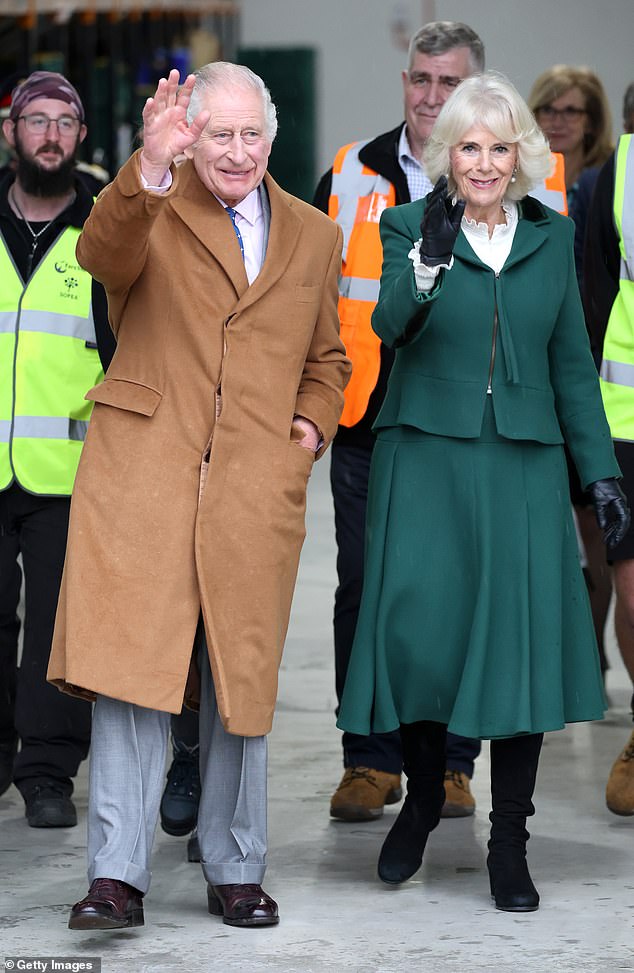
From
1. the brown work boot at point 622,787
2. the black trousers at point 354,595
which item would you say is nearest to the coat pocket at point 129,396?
the black trousers at point 354,595

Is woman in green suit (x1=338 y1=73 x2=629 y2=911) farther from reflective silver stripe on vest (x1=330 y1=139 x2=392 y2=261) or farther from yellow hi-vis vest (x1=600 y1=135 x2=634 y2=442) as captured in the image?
reflective silver stripe on vest (x1=330 y1=139 x2=392 y2=261)

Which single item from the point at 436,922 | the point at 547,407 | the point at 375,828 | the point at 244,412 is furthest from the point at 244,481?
the point at 375,828

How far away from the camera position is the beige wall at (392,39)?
1789 centimetres

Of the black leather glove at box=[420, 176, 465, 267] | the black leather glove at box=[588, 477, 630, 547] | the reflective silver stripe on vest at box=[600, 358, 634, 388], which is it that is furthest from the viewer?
the reflective silver stripe on vest at box=[600, 358, 634, 388]

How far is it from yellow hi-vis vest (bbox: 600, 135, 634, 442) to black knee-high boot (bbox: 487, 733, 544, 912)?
2.92 ft

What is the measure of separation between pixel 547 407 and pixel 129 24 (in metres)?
10.5

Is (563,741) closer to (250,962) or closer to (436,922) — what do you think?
(436,922)

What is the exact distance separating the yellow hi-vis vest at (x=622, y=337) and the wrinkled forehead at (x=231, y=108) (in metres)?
1.18

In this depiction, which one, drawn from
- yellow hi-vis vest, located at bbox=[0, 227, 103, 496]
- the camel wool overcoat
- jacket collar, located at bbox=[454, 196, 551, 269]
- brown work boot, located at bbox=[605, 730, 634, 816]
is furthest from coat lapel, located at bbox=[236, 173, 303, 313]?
brown work boot, located at bbox=[605, 730, 634, 816]

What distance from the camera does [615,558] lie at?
422 centimetres

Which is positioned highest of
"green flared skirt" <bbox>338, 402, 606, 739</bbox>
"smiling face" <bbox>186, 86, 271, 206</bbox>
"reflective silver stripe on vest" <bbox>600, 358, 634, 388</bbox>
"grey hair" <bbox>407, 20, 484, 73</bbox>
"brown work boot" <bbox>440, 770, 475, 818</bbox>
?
"grey hair" <bbox>407, 20, 484, 73</bbox>

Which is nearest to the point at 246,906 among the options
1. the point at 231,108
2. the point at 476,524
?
the point at 476,524

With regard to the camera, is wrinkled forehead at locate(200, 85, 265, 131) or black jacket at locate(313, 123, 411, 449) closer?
wrinkled forehead at locate(200, 85, 265, 131)

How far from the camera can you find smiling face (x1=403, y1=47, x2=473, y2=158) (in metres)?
4.47
